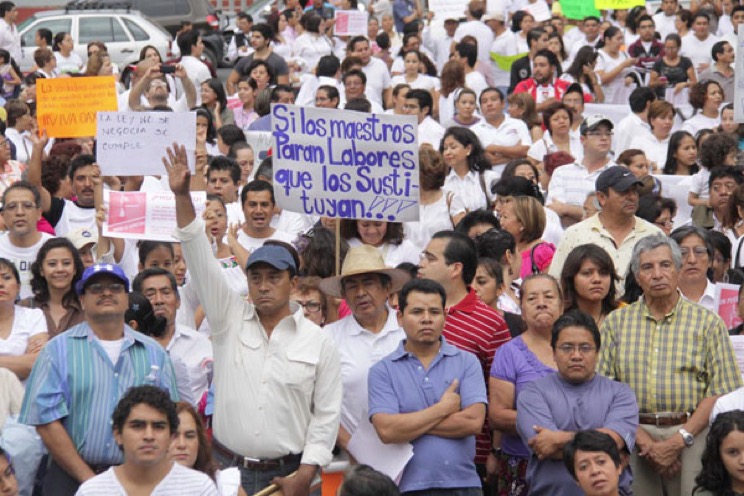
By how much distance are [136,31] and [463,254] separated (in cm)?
1932

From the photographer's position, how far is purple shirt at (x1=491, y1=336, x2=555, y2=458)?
8.39 metres

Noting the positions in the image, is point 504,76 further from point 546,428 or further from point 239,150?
point 546,428

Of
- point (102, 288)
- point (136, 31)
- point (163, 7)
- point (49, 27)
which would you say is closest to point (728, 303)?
point (102, 288)

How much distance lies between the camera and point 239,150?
1348 cm

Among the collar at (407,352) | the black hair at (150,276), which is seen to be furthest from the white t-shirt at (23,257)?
the collar at (407,352)

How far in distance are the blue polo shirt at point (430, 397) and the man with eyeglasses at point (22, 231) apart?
10.3ft

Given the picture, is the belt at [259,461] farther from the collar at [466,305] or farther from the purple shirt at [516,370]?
the collar at [466,305]

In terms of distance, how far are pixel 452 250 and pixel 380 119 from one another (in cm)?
108

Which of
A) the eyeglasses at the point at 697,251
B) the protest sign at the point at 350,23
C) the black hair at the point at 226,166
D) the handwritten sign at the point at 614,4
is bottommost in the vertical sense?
the eyeglasses at the point at 697,251

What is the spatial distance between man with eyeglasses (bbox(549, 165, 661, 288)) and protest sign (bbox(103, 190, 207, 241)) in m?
2.51

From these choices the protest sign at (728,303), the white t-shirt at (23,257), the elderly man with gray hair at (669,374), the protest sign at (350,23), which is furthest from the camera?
the protest sign at (350,23)

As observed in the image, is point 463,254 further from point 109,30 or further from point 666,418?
point 109,30

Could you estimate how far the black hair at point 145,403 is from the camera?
7141 mm

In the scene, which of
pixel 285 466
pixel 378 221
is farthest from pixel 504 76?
pixel 285 466
